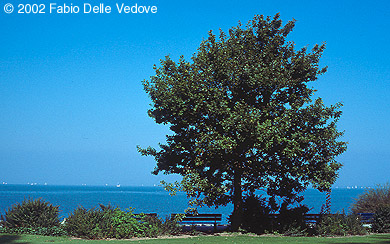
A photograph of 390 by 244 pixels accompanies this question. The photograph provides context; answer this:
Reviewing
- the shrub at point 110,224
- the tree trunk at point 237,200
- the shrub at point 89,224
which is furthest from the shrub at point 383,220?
the shrub at point 89,224

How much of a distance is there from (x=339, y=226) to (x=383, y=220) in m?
3.70

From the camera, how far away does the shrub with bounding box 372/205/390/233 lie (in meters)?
26.4

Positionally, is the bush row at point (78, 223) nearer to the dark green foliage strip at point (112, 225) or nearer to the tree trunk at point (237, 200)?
the dark green foliage strip at point (112, 225)

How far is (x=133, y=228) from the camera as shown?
23.1 meters

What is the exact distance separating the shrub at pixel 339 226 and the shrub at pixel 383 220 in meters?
1.68

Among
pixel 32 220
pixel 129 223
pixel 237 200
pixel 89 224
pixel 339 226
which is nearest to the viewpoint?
pixel 89 224

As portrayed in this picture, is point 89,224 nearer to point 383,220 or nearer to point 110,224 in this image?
point 110,224

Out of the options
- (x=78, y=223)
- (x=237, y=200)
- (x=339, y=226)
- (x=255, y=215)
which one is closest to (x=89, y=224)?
(x=78, y=223)

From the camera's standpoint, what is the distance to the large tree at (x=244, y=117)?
23453 millimetres

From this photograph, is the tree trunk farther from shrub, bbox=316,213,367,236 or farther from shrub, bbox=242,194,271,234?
shrub, bbox=316,213,367,236

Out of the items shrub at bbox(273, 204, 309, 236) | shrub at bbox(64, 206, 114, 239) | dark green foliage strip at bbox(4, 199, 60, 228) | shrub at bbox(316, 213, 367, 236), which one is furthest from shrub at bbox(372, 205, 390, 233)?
dark green foliage strip at bbox(4, 199, 60, 228)

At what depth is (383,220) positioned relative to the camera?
2658 cm

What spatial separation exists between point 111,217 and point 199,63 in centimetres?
1003

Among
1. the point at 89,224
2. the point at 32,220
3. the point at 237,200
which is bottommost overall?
the point at 89,224
